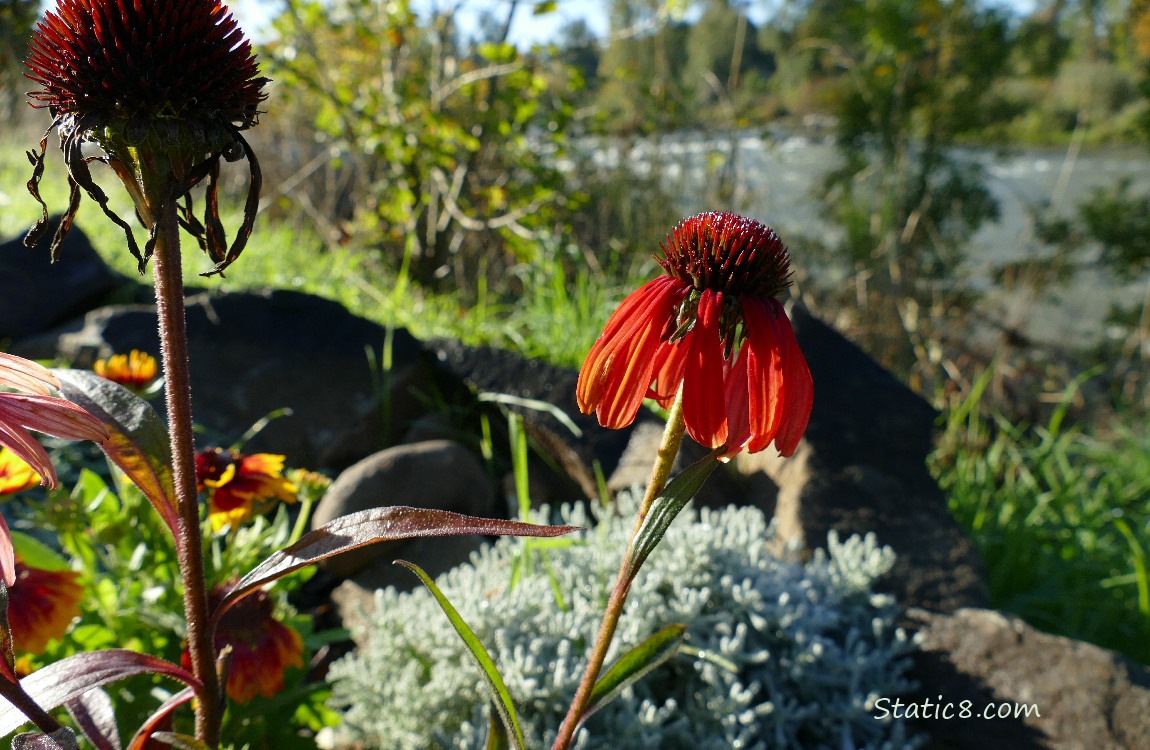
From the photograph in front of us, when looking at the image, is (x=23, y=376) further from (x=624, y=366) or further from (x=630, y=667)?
(x=630, y=667)

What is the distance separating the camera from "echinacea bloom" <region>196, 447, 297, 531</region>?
4.37 ft

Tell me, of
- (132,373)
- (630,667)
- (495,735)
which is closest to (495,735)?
(495,735)

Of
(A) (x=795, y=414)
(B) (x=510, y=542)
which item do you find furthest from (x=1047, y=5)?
(A) (x=795, y=414)

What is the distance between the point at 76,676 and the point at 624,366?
0.62 m

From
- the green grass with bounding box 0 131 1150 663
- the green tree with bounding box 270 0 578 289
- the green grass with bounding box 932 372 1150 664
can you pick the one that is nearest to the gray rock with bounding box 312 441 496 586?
the green grass with bounding box 0 131 1150 663

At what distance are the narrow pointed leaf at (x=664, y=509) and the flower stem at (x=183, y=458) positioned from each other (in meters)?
0.44

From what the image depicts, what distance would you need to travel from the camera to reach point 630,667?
98 centimetres

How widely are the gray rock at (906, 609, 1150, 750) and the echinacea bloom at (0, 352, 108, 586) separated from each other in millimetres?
1664

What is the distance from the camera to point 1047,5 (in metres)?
6.91

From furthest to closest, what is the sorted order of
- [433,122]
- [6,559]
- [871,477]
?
[433,122] < [871,477] < [6,559]

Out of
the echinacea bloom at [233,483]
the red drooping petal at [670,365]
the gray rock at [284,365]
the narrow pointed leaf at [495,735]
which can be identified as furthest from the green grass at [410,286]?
the red drooping petal at [670,365]

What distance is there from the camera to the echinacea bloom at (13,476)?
3.52ft

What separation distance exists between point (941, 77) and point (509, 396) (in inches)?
191

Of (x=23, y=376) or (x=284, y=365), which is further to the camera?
(x=284, y=365)
